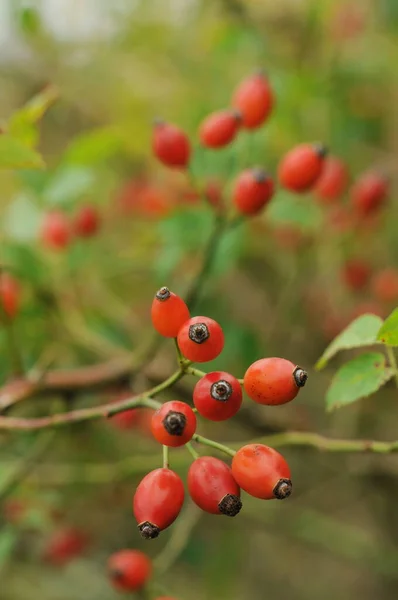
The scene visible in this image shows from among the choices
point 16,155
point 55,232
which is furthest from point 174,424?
point 55,232

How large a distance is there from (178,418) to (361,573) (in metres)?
2.63

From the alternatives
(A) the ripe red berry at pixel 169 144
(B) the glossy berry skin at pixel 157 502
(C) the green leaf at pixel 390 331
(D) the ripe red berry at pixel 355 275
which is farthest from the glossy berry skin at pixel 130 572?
(D) the ripe red berry at pixel 355 275

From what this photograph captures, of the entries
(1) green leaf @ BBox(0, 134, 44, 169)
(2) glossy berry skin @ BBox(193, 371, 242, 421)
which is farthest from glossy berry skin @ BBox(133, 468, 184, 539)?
(1) green leaf @ BBox(0, 134, 44, 169)

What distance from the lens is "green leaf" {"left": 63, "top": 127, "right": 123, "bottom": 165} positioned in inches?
53.5

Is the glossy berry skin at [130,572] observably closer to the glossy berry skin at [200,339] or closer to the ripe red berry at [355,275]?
the glossy berry skin at [200,339]

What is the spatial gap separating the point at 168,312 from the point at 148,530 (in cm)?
28

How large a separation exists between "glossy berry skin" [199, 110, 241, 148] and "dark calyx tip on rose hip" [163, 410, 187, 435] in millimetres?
749

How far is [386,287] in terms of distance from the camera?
6.73 ft

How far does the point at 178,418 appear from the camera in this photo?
0.73m

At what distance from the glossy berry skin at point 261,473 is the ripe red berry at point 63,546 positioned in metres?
1.42

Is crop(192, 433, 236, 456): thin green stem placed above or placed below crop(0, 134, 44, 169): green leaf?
below

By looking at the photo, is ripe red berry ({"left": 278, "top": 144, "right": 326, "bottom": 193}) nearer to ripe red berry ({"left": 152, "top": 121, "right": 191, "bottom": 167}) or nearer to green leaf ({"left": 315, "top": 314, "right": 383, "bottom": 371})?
ripe red berry ({"left": 152, "top": 121, "right": 191, "bottom": 167})

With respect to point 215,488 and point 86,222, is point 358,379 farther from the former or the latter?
point 86,222

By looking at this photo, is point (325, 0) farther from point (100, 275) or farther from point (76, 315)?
point (76, 315)
